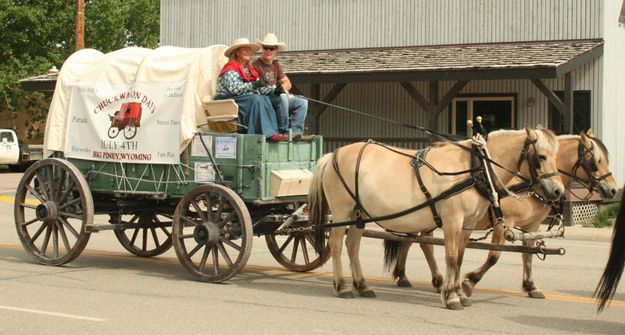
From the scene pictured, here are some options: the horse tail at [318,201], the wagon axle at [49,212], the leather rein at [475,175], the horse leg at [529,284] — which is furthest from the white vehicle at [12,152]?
the horse leg at [529,284]

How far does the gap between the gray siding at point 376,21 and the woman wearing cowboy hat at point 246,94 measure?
13.1 m

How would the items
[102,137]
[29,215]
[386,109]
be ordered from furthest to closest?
1. [386,109]
2. [29,215]
3. [102,137]

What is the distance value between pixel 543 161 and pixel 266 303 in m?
3.04

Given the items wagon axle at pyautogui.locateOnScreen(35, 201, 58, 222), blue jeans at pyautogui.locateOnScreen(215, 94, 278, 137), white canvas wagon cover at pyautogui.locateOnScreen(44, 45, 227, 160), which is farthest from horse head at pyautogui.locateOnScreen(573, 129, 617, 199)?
wagon axle at pyautogui.locateOnScreen(35, 201, 58, 222)

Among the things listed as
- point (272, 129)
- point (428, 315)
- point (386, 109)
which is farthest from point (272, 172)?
point (386, 109)

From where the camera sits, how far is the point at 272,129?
425 inches

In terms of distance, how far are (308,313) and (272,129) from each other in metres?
2.77

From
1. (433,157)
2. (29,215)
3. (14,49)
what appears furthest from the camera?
(14,49)

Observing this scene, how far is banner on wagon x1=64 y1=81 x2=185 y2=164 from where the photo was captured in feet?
36.4

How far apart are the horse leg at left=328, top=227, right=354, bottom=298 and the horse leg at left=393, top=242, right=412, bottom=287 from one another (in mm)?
731

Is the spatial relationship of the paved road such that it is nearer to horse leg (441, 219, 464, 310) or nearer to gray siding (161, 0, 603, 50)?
horse leg (441, 219, 464, 310)

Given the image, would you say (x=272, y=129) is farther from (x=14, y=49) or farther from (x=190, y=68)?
(x=14, y=49)

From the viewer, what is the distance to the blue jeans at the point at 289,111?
36.2 ft

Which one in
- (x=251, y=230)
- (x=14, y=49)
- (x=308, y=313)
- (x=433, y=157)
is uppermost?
(x=14, y=49)
